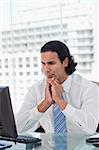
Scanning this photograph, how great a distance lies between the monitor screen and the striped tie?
0.65m

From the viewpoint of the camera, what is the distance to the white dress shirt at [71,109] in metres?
2.18

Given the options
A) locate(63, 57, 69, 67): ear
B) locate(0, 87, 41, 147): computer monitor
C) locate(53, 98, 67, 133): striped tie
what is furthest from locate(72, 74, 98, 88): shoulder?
locate(0, 87, 41, 147): computer monitor

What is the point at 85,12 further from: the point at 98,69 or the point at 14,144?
the point at 14,144

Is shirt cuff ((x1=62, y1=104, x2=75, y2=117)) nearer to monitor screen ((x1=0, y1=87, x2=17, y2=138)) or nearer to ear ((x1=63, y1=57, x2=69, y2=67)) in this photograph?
ear ((x1=63, y1=57, x2=69, y2=67))

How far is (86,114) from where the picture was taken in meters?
2.19

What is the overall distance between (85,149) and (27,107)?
769mm

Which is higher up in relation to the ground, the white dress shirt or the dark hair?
the dark hair

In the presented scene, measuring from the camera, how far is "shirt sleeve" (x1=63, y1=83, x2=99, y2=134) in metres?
2.15

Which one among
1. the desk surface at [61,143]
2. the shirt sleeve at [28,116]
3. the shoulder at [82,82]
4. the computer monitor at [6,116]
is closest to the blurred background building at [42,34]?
the shoulder at [82,82]

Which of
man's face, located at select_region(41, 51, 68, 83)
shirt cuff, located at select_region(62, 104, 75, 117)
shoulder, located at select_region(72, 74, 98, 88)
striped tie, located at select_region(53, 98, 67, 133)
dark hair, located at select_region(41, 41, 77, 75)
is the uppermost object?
dark hair, located at select_region(41, 41, 77, 75)

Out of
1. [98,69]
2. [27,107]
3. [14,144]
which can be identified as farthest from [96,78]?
[14,144]

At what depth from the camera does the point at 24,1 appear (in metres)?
4.47

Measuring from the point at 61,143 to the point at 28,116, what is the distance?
0.53 metres

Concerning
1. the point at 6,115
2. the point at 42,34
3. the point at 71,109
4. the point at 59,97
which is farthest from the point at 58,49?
the point at 42,34
